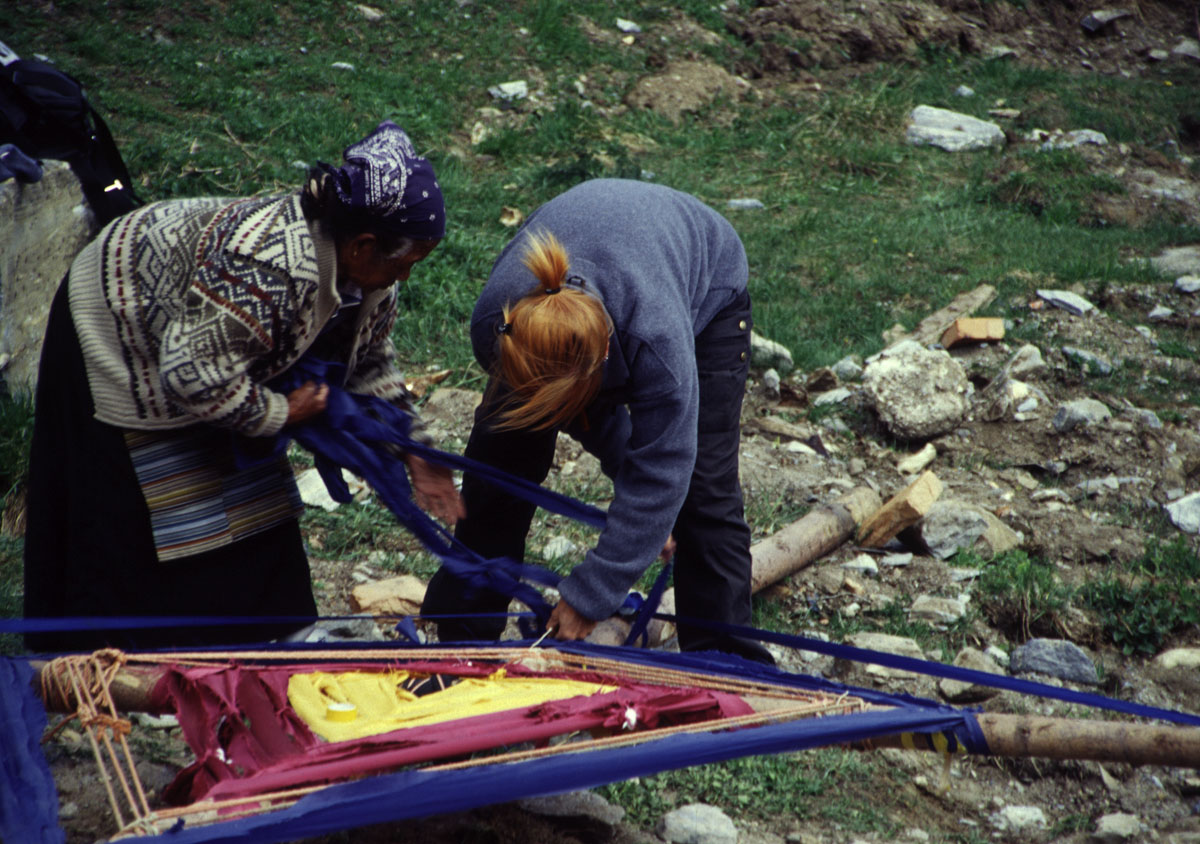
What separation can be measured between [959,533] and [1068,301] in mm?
2320

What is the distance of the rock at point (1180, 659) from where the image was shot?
2.96m

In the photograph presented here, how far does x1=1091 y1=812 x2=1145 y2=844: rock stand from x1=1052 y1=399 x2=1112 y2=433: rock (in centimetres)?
222

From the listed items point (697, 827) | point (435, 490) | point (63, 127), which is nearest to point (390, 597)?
point (435, 490)

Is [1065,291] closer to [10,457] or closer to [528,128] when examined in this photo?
[528,128]

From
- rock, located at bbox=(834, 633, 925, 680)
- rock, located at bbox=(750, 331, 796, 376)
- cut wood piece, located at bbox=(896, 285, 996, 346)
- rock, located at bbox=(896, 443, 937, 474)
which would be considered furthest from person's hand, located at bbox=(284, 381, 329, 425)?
cut wood piece, located at bbox=(896, 285, 996, 346)

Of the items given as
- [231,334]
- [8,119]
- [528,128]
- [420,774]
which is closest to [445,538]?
[231,334]

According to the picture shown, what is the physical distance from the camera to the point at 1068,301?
5215mm

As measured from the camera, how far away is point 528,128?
7.03 metres

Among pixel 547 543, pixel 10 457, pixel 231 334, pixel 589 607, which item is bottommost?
pixel 547 543

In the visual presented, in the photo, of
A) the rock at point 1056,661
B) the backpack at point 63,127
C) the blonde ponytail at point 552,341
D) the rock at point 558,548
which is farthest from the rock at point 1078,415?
the backpack at point 63,127

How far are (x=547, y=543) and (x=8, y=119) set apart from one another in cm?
236

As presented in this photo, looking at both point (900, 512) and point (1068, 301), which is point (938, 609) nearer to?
point (900, 512)

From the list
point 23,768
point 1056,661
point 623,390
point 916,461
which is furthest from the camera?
point 916,461

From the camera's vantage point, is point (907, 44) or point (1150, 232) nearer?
point (1150, 232)
